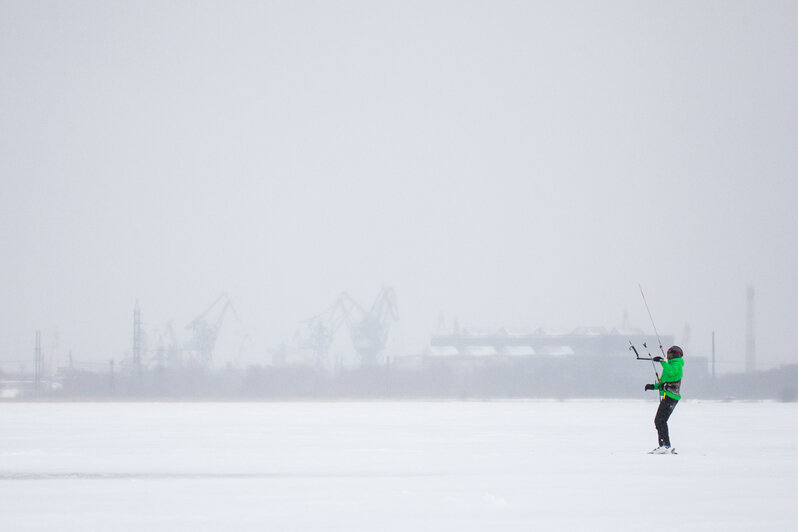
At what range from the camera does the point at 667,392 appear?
20031 millimetres

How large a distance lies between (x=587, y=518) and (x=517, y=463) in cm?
643

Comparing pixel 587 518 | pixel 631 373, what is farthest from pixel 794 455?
pixel 631 373

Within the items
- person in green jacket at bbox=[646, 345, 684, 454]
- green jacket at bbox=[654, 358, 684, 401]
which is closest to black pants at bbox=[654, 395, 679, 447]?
person in green jacket at bbox=[646, 345, 684, 454]

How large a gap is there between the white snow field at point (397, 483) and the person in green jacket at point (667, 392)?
2.29 feet

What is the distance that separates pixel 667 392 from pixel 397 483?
6.99 meters

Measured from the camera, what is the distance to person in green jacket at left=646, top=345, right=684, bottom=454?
19641mm

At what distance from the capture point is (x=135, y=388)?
110562 mm

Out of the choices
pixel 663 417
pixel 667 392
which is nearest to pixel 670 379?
pixel 667 392

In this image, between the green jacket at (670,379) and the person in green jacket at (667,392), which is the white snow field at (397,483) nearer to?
the person in green jacket at (667,392)

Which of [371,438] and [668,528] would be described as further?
[371,438]

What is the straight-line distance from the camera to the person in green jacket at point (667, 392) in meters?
19.6

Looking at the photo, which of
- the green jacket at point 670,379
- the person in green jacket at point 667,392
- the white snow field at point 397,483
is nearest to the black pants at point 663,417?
the person in green jacket at point 667,392

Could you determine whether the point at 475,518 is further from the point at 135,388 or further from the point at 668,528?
the point at 135,388

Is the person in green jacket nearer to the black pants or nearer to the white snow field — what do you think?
the black pants
